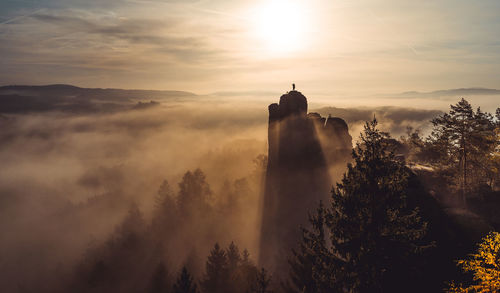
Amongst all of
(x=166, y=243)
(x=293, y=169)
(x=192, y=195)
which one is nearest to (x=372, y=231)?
(x=293, y=169)

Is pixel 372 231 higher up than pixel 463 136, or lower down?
lower down

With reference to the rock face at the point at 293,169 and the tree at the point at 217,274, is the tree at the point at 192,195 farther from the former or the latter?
the rock face at the point at 293,169

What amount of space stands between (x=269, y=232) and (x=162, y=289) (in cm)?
2697

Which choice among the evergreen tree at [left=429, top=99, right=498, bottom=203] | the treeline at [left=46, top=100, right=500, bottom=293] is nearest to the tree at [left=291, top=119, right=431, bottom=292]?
the treeline at [left=46, top=100, right=500, bottom=293]

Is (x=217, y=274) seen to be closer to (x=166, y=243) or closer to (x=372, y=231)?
(x=166, y=243)

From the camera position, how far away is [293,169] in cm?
5131

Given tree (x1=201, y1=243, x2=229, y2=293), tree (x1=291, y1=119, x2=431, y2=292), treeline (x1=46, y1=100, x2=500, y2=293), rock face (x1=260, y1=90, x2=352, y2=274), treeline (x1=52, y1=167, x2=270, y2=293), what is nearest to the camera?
tree (x1=291, y1=119, x2=431, y2=292)

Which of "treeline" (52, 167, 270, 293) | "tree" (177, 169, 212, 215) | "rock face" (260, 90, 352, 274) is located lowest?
"treeline" (52, 167, 270, 293)

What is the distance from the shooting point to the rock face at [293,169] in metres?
49.2

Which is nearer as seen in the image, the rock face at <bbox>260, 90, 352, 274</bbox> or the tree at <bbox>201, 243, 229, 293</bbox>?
the rock face at <bbox>260, 90, 352, 274</bbox>

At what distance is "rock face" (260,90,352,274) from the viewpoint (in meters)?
49.2

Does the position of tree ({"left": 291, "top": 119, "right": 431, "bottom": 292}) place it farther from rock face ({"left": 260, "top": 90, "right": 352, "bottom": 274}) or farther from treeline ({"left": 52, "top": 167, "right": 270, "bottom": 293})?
treeline ({"left": 52, "top": 167, "right": 270, "bottom": 293})

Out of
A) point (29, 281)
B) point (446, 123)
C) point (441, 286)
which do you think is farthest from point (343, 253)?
point (29, 281)

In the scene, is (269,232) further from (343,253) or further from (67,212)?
(67,212)
